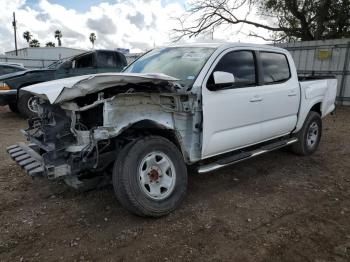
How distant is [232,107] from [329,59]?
10.4 metres

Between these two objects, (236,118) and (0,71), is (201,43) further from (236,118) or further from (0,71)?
(0,71)

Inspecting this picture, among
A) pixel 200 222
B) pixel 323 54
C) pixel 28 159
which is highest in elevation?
pixel 323 54

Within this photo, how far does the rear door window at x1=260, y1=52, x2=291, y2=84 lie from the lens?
459 cm

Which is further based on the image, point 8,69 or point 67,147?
point 8,69

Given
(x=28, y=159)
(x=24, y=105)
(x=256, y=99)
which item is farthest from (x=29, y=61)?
(x=256, y=99)

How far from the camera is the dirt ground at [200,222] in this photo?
2.85 meters

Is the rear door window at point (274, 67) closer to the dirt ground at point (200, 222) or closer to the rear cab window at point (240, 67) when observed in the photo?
the rear cab window at point (240, 67)

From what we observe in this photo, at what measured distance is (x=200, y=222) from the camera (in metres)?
3.36

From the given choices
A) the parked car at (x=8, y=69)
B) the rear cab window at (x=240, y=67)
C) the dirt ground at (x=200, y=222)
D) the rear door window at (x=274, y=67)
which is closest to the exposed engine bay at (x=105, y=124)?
the dirt ground at (x=200, y=222)

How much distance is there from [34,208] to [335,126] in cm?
768

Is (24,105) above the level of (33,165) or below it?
below

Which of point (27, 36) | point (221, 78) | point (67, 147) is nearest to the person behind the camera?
point (67, 147)

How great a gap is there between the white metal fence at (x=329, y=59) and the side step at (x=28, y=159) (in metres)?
10.4

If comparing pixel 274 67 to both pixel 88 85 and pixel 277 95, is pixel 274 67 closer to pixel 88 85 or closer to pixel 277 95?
pixel 277 95
